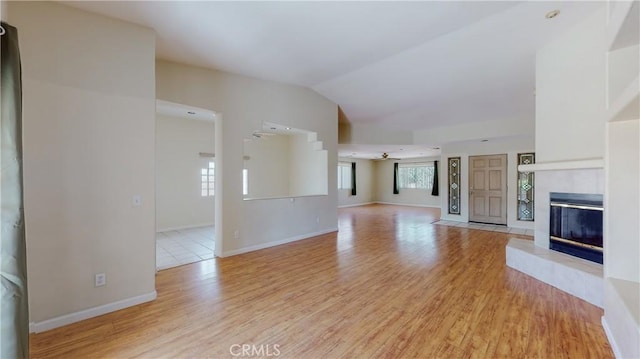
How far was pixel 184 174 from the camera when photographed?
675cm

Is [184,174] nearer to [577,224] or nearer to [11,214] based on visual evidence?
[11,214]

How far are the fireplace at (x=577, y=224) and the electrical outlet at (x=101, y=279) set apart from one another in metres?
5.26

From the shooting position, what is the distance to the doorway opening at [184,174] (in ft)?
20.6

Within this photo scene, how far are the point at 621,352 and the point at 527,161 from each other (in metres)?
6.09

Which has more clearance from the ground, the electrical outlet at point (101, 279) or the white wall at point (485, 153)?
the white wall at point (485, 153)

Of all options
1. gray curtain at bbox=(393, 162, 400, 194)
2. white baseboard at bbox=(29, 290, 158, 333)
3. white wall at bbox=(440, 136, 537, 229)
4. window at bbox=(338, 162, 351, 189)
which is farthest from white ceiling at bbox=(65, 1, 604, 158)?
gray curtain at bbox=(393, 162, 400, 194)

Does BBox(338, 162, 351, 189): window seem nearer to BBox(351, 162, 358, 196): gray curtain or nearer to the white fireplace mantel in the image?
BBox(351, 162, 358, 196): gray curtain

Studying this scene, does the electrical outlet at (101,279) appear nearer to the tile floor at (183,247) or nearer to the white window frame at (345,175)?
the tile floor at (183,247)

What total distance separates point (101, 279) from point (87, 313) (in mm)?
300

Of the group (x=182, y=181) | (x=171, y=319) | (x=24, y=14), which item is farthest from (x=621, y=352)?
(x=182, y=181)

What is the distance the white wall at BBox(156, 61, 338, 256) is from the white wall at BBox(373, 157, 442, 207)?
8057mm

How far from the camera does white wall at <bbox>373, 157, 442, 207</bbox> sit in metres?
12.0

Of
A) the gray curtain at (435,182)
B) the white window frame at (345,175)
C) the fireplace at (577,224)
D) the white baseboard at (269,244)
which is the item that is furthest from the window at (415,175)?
the fireplace at (577,224)

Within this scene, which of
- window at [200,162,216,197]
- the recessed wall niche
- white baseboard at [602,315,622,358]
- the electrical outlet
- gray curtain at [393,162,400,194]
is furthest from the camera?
gray curtain at [393,162,400,194]
